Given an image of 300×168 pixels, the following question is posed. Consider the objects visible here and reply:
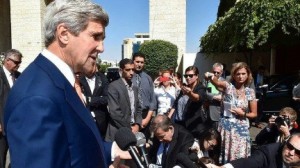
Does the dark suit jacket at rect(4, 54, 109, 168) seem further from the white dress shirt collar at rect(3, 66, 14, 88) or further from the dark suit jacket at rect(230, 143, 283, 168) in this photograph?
the white dress shirt collar at rect(3, 66, 14, 88)

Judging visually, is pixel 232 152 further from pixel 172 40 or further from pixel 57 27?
pixel 172 40

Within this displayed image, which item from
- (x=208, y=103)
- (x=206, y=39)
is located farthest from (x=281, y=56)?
(x=208, y=103)

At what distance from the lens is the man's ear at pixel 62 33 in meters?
1.37

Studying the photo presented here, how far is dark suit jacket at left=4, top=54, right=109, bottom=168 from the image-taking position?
1.15m

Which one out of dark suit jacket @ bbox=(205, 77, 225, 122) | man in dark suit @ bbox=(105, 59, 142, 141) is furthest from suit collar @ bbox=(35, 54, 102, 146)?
dark suit jacket @ bbox=(205, 77, 225, 122)

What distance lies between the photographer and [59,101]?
124cm

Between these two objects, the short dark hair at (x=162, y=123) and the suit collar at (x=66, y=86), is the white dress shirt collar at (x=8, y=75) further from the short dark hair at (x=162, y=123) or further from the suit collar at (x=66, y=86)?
the suit collar at (x=66, y=86)

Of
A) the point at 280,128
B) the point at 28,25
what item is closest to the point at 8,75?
the point at 280,128

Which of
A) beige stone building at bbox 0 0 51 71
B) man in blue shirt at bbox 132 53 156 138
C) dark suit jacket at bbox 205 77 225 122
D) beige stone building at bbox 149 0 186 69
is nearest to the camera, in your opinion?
dark suit jacket at bbox 205 77 225 122

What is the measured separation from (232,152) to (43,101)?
3449mm

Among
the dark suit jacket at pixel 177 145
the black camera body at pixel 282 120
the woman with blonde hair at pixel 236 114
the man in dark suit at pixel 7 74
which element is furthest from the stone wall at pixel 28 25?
the black camera body at pixel 282 120

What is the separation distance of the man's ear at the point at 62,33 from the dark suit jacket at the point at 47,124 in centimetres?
10

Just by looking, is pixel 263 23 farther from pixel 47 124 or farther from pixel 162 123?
pixel 47 124

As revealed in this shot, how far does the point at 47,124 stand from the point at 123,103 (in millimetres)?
3482
